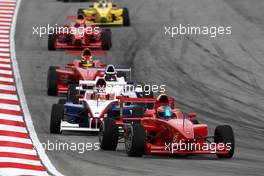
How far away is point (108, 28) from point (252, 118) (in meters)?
16.0

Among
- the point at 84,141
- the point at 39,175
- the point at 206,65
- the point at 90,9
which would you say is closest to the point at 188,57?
the point at 206,65

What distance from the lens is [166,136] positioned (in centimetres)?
2500

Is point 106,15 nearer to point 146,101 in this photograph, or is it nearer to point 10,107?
point 10,107

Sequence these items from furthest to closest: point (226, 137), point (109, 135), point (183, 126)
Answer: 1. point (109, 135)
2. point (183, 126)
3. point (226, 137)

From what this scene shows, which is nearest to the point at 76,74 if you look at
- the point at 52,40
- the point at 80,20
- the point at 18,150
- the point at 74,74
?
the point at 74,74

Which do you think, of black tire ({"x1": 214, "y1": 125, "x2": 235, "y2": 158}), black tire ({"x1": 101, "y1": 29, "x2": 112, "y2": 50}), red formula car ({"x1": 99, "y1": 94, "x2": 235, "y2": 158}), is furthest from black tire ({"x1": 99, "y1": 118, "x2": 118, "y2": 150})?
black tire ({"x1": 101, "y1": 29, "x2": 112, "y2": 50})

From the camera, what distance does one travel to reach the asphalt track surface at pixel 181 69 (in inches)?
930

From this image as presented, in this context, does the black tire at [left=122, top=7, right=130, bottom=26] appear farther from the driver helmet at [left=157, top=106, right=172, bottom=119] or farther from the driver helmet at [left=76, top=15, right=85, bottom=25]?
the driver helmet at [left=157, top=106, right=172, bottom=119]

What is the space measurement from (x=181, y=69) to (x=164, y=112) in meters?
14.4

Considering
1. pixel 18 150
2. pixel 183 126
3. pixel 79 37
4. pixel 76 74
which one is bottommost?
pixel 18 150

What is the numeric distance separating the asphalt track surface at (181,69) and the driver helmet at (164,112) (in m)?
1.22

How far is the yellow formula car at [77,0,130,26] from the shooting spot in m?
46.9

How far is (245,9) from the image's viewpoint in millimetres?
50219

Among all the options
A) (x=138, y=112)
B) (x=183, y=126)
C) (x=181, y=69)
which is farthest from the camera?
(x=181, y=69)
